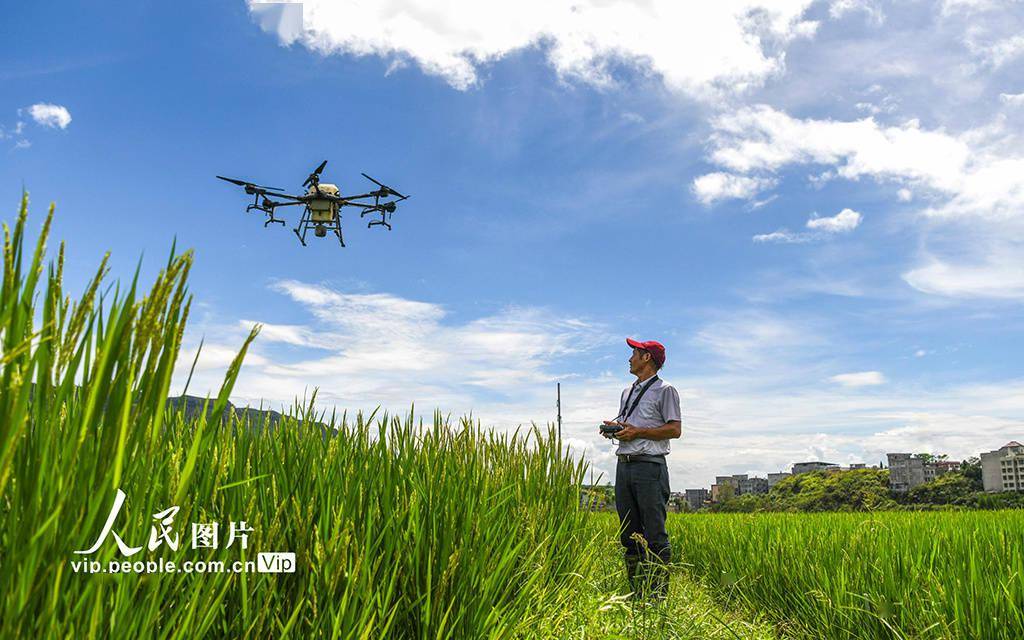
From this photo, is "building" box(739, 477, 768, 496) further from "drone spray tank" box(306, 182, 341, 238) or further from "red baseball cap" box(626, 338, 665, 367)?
"red baseball cap" box(626, 338, 665, 367)

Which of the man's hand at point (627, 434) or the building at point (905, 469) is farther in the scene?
the building at point (905, 469)

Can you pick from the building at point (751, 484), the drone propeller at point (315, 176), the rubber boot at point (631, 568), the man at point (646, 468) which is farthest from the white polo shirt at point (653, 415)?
the building at point (751, 484)

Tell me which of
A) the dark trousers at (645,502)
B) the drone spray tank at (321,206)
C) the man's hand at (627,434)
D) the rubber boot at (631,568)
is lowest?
the rubber boot at (631,568)

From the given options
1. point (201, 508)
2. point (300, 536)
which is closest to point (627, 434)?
point (300, 536)

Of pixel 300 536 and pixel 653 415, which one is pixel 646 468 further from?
pixel 300 536

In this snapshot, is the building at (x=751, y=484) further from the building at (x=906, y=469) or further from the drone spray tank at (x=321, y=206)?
the drone spray tank at (x=321, y=206)

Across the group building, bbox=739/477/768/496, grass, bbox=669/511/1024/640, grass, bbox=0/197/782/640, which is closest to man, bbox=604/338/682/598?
grass, bbox=0/197/782/640
